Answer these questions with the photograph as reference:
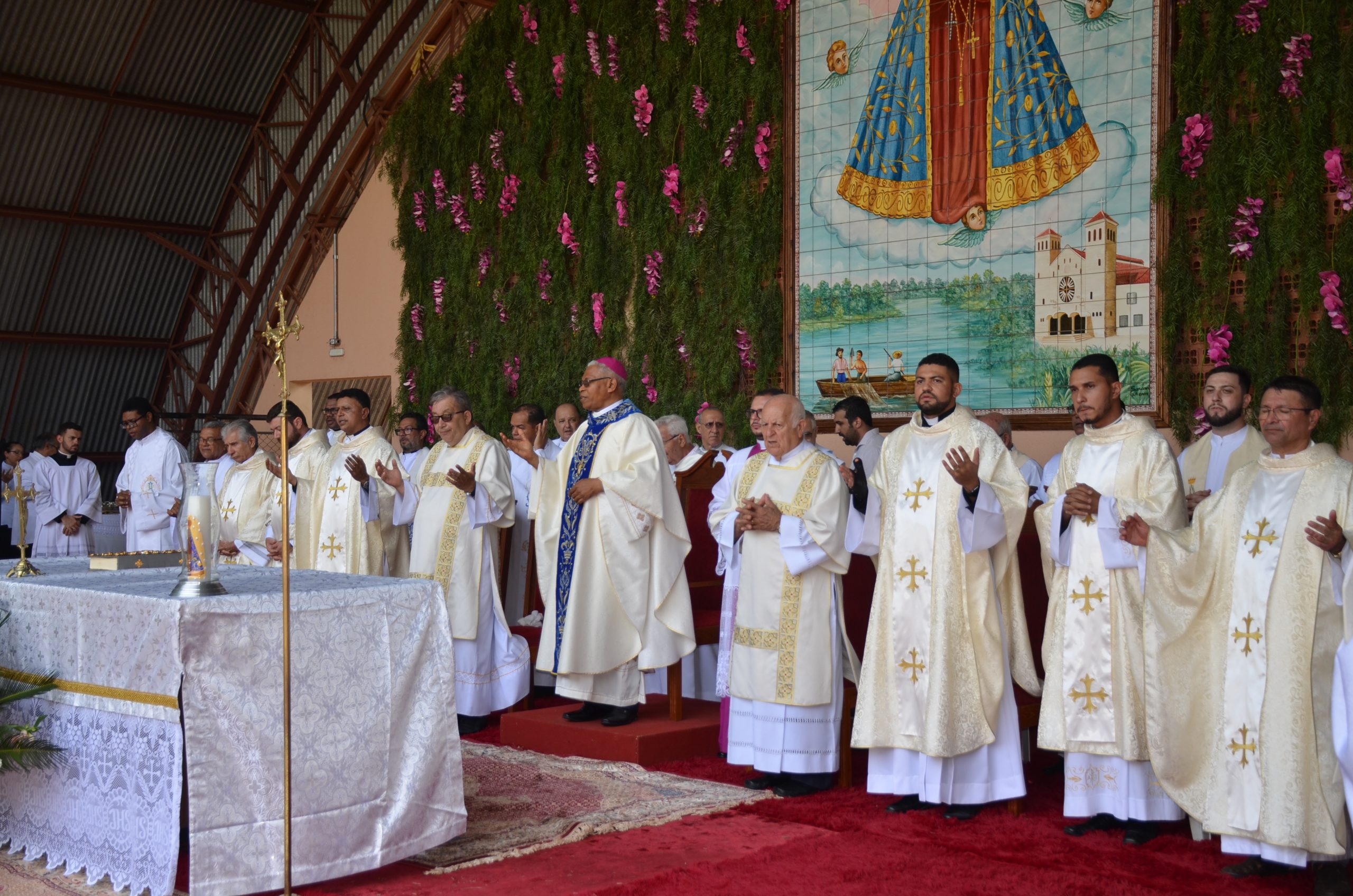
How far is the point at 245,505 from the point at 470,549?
184 cm

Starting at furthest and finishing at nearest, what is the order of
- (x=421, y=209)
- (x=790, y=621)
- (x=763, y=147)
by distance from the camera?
(x=421, y=209), (x=763, y=147), (x=790, y=621)

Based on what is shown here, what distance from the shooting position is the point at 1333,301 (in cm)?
755

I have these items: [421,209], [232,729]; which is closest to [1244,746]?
[232,729]

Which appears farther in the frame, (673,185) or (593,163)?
(593,163)

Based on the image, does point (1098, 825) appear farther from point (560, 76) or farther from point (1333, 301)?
point (560, 76)

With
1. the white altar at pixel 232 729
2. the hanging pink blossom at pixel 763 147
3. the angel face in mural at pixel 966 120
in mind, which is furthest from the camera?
the hanging pink blossom at pixel 763 147

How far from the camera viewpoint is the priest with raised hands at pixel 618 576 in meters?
6.86

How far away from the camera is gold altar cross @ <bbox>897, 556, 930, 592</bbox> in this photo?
582 cm

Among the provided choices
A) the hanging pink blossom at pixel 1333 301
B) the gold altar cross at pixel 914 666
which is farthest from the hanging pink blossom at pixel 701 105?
the gold altar cross at pixel 914 666

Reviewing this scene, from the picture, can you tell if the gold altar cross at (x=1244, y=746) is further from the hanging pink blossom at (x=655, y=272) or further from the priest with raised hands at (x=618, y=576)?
the hanging pink blossom at (x=655, y=272)

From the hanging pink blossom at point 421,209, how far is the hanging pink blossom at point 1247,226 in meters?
8.25

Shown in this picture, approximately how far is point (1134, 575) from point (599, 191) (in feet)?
24.5

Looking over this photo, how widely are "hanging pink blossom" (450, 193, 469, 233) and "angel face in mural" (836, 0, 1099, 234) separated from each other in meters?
4.67

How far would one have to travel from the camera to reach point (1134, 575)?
17.9ft
